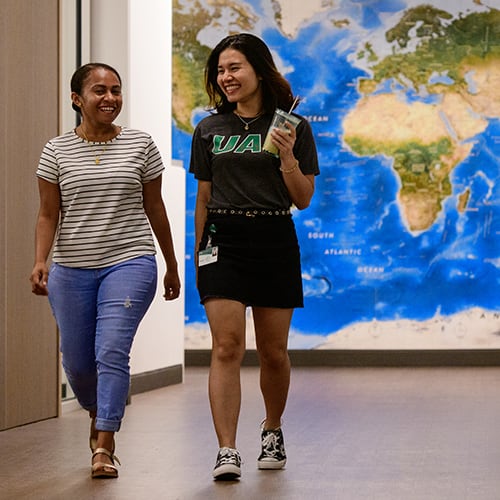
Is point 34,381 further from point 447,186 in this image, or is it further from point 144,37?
point 447,186

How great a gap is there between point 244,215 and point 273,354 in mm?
564

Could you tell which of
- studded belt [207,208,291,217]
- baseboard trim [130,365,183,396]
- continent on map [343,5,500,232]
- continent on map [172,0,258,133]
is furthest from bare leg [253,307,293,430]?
continent on map [172,0,258,133]

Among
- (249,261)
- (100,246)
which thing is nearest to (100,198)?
(100,246)

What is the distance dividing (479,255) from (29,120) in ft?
18.1

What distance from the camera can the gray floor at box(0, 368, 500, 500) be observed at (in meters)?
4.27

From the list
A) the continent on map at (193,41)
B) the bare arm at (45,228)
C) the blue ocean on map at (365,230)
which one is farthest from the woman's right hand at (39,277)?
the continent on map at (193,41)

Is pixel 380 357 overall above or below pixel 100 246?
below

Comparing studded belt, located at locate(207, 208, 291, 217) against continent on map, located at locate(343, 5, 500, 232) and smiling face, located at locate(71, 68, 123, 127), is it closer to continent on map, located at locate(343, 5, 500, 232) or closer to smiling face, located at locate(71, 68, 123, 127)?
smiling face, located at locate(71, 68, 123, 127)

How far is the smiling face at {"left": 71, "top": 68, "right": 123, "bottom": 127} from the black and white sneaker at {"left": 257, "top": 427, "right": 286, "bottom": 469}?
136 centimetres

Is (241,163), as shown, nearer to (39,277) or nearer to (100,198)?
(100,198)

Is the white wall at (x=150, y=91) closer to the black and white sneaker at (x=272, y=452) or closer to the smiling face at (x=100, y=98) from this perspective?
the smiling face at (x=100, y=98)

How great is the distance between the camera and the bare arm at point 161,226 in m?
4.70

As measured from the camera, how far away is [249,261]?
4.60 meters

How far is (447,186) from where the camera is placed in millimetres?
10875
